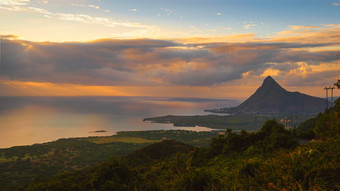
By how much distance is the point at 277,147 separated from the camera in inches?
997

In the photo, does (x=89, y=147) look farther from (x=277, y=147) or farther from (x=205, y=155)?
(x=277, y=147)

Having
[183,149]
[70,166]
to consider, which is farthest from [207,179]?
[70,166]

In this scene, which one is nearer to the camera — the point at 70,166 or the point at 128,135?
the point at 70,166

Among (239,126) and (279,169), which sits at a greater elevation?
(279,169)

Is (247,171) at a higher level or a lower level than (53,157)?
higher

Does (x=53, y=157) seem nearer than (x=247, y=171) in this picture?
No

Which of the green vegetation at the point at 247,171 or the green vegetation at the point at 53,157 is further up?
the green vegetation at the point at 247,171

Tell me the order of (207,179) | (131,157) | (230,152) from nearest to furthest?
1. (207,179)
2. (230,152)
3. (131,157)

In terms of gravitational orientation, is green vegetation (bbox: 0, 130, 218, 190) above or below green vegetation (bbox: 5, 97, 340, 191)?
below

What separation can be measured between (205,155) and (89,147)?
86.3 metres

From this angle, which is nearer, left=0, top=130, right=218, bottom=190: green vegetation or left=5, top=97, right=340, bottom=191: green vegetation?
left=5, top=97, right=340, bottom=191: green vegetation

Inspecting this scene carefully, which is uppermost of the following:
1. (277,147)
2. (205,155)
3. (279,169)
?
(279,169)

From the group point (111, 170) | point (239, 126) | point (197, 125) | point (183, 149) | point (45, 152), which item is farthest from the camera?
point (197, 125)

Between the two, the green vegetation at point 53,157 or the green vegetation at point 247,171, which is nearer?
the green vegetation at point 247,171
